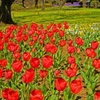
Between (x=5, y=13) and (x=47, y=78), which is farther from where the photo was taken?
(x=5, y=13)

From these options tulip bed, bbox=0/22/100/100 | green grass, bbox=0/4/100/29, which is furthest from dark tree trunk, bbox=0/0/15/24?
tulip bed, bbox=0/22/100/100

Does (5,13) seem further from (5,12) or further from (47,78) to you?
(47,78)

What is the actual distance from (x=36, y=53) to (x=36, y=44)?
0.74m

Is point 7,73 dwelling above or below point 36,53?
above

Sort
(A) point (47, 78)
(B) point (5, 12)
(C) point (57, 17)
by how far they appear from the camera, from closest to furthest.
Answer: (A) point (47, 78)
(B) point (5, 12)
(C) point (57, 17)

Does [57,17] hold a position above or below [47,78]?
below

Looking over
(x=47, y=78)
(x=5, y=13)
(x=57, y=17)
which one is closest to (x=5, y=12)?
(x=5, y=13)

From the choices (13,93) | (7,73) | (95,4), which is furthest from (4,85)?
(95,4)

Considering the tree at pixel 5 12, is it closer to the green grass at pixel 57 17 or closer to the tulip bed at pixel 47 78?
the green grass at pixel 57 17

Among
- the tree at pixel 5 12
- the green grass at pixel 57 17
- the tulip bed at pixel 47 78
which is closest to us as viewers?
the tulip bed at pixel 47 78

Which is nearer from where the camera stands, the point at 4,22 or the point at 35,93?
the point at 35,93

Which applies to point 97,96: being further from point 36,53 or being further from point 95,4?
point 95,4

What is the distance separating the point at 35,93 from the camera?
4359 mm

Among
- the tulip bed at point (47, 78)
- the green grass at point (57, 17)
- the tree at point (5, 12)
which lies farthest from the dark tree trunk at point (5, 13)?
the tulip bed at point (47, 78)
